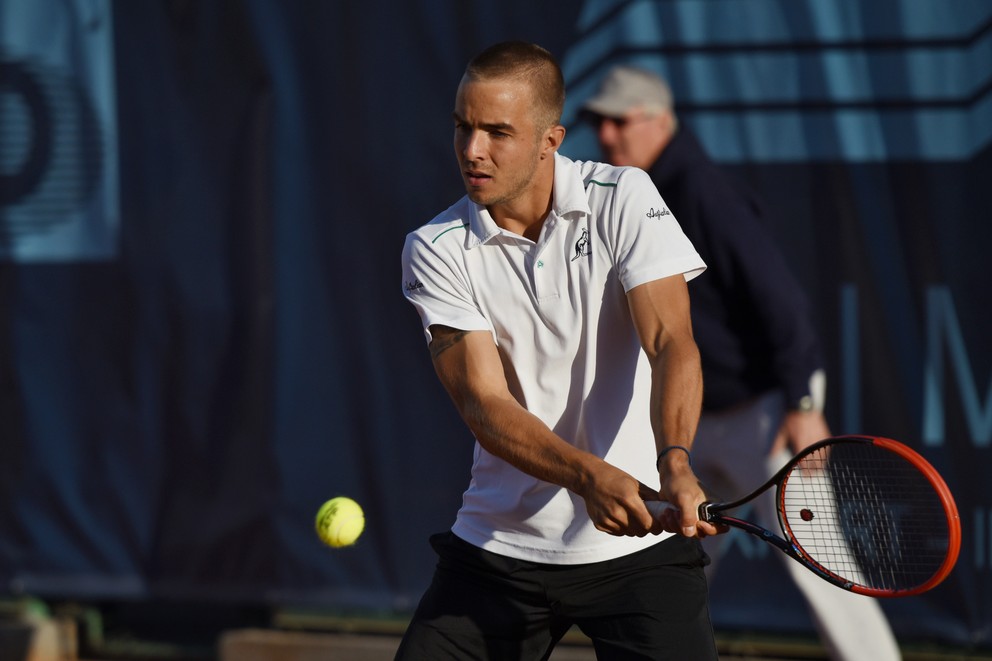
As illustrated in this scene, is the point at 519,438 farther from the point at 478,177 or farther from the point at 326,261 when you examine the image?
the point at 326,261

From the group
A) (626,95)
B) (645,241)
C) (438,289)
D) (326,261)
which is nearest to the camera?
(645,241)

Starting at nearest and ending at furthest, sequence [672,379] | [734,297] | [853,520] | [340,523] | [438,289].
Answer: [672,379] < [438,289] < [853,520] < [340,523] < [734,297]

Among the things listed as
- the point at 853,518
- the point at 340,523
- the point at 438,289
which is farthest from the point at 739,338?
the point at 438,289

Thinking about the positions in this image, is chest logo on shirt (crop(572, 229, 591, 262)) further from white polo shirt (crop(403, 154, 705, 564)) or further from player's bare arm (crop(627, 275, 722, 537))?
player's bare arm (crop(627, 275, 722, 537))

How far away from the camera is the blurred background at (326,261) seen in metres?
4.48

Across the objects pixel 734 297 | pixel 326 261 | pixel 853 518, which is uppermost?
pixel 326 261

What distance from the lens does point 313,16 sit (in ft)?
16.4

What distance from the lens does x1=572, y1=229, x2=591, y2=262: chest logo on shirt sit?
278 cm

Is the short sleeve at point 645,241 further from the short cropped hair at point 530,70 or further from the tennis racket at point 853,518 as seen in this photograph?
the tennis racket at point 853,518

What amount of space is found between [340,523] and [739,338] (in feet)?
5.09

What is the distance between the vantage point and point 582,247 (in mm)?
2789

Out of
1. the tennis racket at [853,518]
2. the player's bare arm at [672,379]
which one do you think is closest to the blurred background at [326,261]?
the tennis racket at [853,518]

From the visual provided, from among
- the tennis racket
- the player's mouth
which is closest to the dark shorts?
the tennis racket

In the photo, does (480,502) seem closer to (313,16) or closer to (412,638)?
(412,638)
